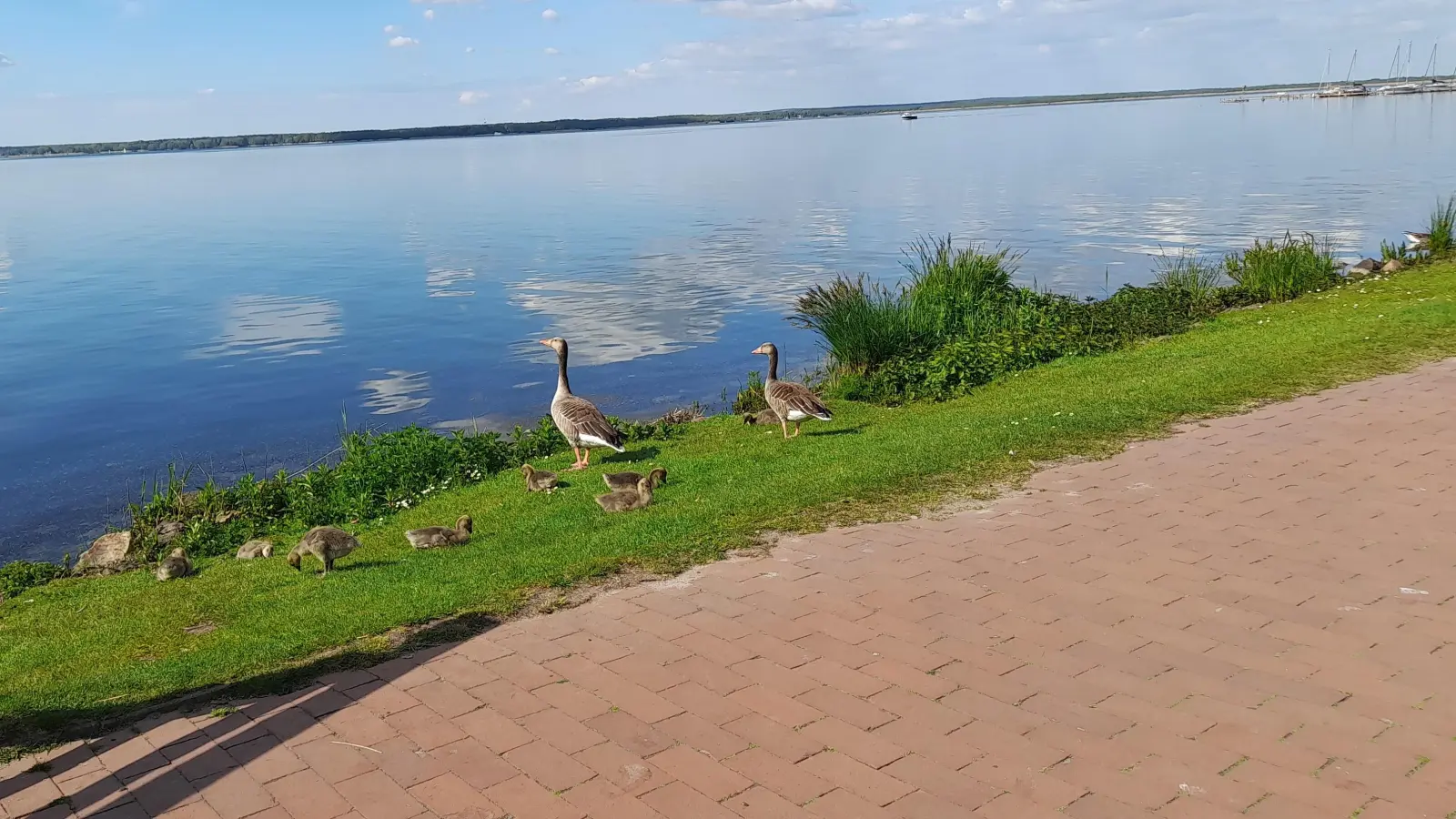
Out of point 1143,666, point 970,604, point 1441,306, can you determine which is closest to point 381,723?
point 970,604

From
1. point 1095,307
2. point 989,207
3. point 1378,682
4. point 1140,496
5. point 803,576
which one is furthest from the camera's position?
point 989,207

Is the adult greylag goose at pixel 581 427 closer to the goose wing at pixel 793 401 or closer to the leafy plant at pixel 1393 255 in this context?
the goose wing at pixel 793 401

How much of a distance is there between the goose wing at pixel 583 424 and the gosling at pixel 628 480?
54.9 inches

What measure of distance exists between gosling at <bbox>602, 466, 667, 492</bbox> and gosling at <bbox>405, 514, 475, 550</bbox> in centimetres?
138

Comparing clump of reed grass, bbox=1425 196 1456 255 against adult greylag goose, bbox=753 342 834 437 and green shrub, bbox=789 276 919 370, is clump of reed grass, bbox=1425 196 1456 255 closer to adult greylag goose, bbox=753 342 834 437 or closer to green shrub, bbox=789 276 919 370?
green shrub, bbox=789 276 919 370

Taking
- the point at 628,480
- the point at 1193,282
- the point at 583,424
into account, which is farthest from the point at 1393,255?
the point at 628,480

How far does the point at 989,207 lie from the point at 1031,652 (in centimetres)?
4116

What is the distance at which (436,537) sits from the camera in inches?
369

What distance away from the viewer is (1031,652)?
642cm

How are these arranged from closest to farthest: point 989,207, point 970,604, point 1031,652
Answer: point 1031,652 < point 970,604 < point 989,207

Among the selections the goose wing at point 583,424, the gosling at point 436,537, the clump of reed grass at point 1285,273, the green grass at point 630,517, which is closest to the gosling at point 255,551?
the green grass at point 630,517

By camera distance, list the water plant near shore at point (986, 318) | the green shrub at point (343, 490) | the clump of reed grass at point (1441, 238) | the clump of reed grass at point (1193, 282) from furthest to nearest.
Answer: the clump of reed grass at point (1441, 238), the clump of reed grass at point (1193, 282), the water plant near shore at point (986, 318), the green shrub at point (343, 490)

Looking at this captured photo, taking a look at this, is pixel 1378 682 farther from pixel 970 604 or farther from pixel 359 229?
pixel 359 229

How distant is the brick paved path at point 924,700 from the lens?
5.14 m
